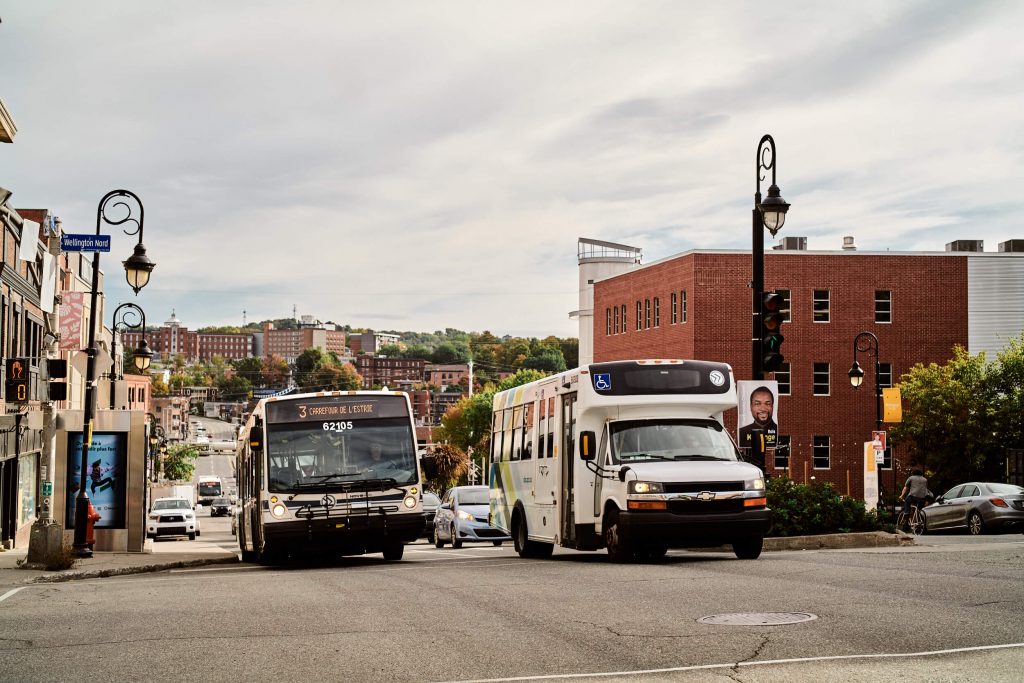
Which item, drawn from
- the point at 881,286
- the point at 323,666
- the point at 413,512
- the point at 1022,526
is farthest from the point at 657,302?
the point at 323,666

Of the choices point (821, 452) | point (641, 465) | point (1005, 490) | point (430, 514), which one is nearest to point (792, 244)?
point (821, 452)

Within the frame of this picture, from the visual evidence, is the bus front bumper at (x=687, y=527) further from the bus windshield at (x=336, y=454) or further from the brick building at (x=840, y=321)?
the brick building at (x=840, y=321)

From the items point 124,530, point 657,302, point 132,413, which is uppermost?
point 657,302

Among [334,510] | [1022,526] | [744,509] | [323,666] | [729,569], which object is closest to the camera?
[323,666]

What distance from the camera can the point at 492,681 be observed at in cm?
888

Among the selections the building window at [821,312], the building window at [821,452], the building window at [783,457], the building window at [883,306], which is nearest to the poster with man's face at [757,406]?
the building window at [783,457]

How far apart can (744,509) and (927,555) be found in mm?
3099

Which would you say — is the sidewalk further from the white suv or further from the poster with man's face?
the white suv

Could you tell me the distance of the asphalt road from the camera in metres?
9.30

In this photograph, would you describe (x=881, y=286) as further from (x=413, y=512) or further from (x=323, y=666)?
(x=323, y=666)

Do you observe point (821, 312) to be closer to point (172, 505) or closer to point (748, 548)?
point (172, 505)

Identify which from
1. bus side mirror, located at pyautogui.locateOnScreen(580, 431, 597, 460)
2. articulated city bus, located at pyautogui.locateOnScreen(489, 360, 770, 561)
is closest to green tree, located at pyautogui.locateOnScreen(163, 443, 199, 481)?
articulated city bus, located at pyautogui.locateOnScreen(489, 360, 770, 561)

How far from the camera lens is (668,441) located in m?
19.0

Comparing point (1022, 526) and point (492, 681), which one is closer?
point (492, 681)
